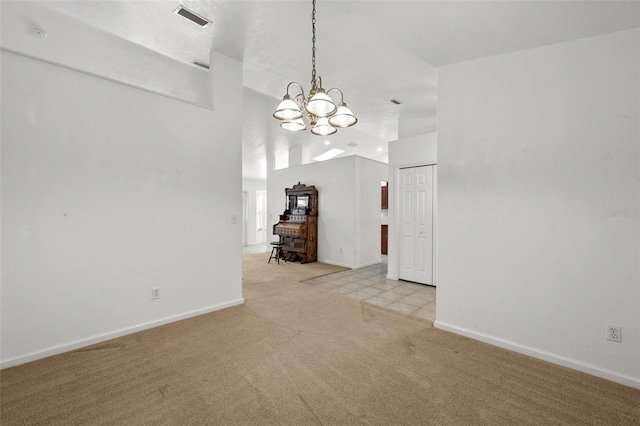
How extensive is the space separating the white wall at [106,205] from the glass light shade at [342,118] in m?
1.65

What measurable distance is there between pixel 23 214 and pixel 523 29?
4.31 meters

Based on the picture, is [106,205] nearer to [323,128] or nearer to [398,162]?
[323,128]

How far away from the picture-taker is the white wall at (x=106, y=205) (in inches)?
90.0

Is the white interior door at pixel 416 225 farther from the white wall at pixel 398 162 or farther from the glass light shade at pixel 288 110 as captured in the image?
the glass light shade at pixel 288 110

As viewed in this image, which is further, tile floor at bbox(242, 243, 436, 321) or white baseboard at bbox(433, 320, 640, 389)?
tile floor at bbox(242, 243, 436, 321)

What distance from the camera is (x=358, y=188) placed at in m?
6.23

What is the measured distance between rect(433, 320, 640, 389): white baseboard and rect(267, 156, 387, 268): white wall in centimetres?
339

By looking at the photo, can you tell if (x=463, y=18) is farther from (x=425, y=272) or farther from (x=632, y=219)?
(x=425, y=272)

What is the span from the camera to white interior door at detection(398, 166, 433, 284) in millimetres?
4754

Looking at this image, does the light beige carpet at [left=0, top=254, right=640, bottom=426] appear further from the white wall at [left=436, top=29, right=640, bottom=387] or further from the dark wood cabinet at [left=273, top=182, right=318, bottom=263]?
the dark wood cabinet at [left=273, top=182, right=318, bottom=263]

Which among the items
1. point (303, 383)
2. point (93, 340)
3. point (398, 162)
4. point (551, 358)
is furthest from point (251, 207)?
point (551, 358)

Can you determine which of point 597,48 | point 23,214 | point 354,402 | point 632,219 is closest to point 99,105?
point 23,214

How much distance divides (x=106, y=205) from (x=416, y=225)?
169 inches

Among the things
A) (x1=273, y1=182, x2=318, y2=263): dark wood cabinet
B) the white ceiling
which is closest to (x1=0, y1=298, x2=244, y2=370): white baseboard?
the white ceiling
